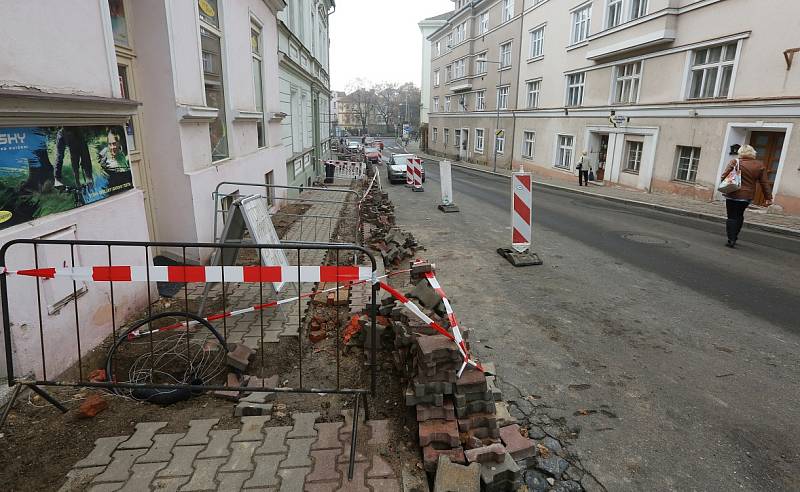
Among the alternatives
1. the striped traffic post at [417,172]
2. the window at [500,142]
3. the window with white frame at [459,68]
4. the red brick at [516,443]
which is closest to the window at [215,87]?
the red brick at [516,443]

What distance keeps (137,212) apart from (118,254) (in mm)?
628

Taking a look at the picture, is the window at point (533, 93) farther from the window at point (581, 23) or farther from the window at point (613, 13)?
the window at point (613, 13)

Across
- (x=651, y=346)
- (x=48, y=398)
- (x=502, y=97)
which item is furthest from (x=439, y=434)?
(x=502, y=97)

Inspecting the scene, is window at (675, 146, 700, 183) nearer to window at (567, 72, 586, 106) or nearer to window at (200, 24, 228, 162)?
window at (567, 72, 586, 106)

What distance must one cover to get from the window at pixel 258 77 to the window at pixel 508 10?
26809 millimetres

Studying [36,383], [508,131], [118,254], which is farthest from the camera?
[508,131]

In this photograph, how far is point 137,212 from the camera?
505cm

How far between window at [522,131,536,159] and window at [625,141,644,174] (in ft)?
30.5

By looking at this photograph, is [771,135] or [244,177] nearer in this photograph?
[244,177]

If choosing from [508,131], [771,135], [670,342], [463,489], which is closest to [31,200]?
[463,489]

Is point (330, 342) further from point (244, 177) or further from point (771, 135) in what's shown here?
point (771, 135)

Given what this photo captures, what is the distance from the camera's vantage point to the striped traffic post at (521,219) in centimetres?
777

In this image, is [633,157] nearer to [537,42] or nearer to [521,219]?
[537,42]

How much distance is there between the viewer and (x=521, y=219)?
25.9 feet
